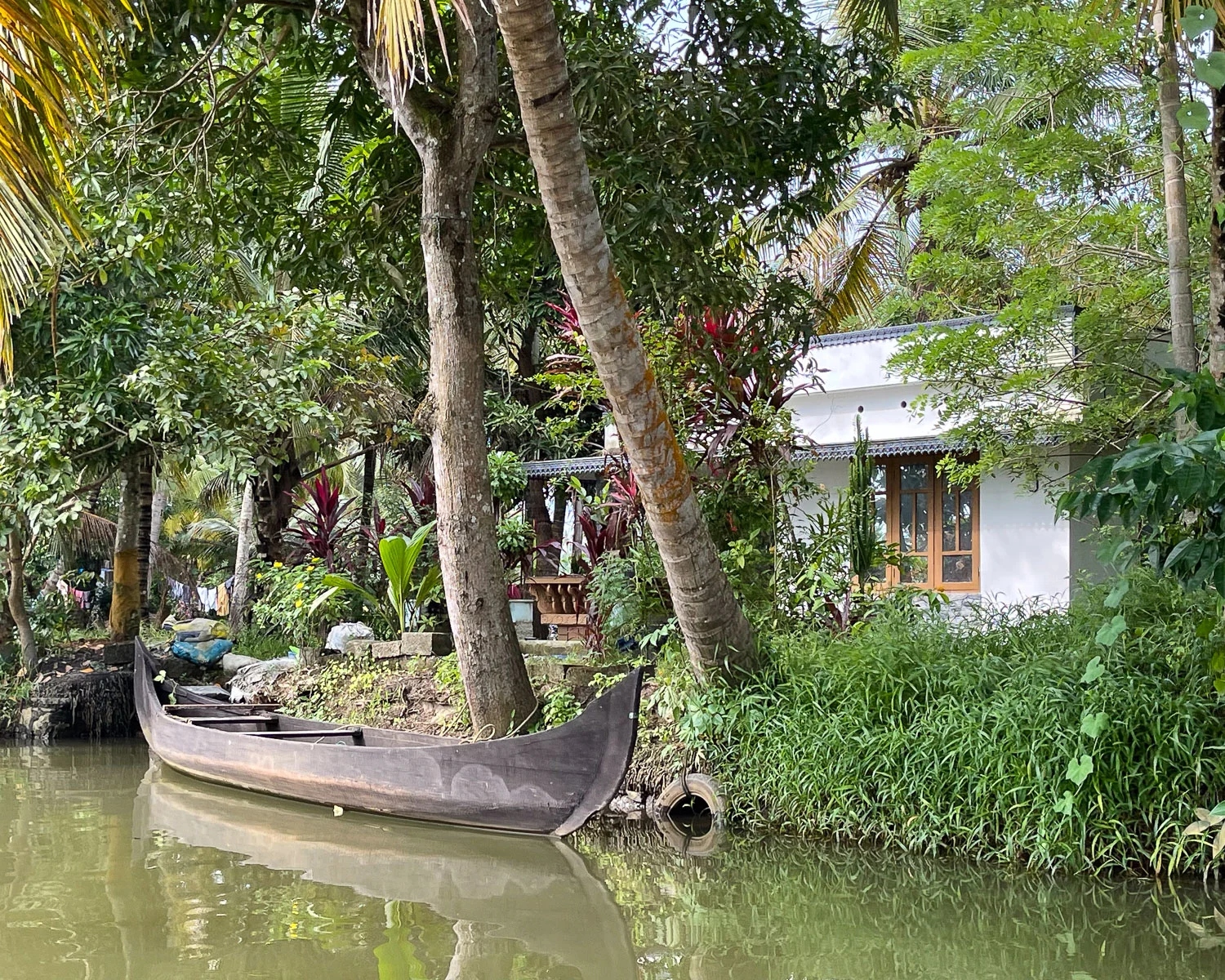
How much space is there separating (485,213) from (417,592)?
3.64 metres

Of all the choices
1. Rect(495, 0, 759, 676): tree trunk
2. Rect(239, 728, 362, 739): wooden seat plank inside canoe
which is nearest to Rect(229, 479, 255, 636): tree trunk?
Rect(239, 728, 362, 739): wooden seat plank inside canoe

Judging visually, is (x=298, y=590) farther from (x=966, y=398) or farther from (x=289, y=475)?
(x=966, y=398)

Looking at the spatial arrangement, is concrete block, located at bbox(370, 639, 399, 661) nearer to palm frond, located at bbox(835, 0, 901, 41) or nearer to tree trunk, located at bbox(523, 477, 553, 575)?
tree trunk, located at bbox(523, 477, 553, 575)

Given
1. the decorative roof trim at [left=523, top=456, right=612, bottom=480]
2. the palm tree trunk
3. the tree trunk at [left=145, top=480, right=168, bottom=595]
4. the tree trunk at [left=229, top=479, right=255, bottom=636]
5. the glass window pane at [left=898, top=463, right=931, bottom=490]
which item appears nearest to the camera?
the palm tree trunk

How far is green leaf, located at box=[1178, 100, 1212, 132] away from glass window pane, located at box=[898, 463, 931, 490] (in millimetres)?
11138

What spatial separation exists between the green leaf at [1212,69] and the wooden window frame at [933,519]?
1059cm

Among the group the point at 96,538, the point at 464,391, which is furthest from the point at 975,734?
the point at 96,538

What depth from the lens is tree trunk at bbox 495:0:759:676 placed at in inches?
210

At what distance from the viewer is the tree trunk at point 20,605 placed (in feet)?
38.7

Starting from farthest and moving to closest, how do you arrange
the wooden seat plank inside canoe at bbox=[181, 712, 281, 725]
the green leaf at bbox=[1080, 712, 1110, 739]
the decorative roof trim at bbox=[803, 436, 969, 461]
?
the decorative roof trim at bbox=[803, 436, 969, 461] → the wooden seat plank inside canoe at bbox=[181, 712, 281, 725] → the green leaf at bbox=[1080, 712, 1110, 739]

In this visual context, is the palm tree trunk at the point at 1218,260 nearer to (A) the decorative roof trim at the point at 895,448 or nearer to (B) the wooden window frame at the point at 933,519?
(A) the decorative roof trim at the point at 895,448

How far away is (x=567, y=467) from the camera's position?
1433 centimetres

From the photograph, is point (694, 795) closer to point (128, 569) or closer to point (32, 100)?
point (32, 100)

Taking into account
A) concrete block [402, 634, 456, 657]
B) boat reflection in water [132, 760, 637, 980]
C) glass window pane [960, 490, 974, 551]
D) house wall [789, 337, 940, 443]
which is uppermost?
house wall [789, 337, 940, 443]
